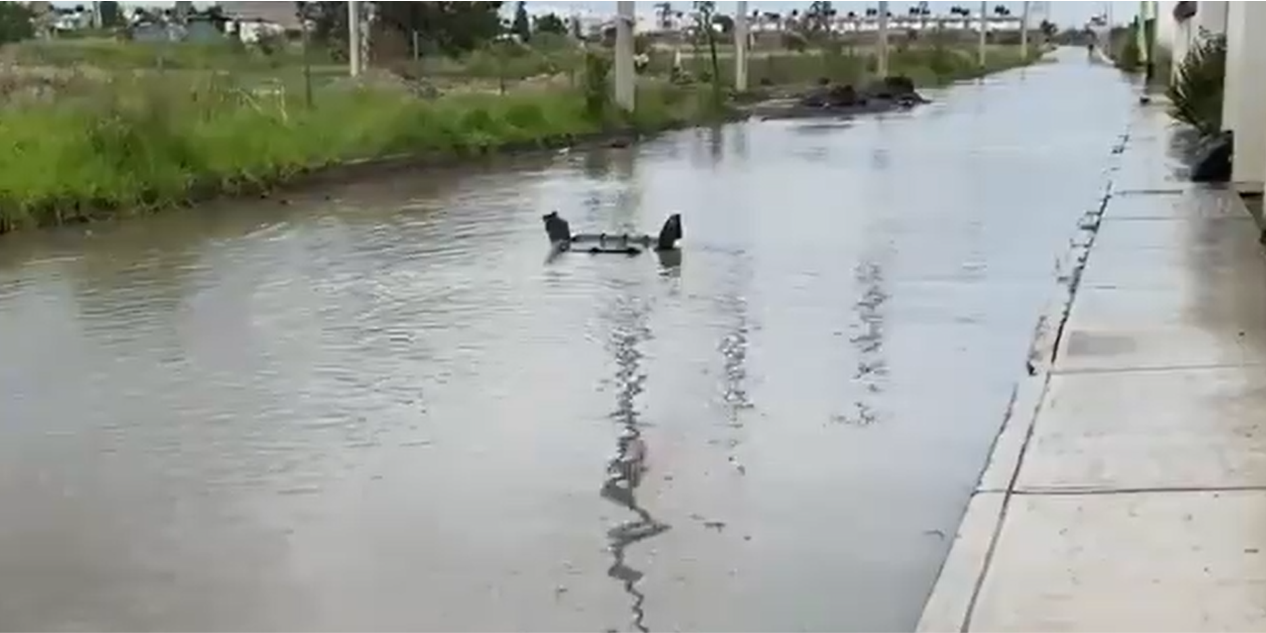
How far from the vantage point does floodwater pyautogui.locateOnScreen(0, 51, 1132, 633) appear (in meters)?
6.66

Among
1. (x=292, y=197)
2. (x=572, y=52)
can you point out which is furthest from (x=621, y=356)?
(x=572, y=52)

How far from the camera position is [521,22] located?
5812 cm

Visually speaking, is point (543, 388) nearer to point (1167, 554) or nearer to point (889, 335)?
point (889, 335)

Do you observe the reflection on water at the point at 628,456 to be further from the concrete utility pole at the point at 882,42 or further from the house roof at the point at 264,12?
the concrete utility pole at the point at 882,42

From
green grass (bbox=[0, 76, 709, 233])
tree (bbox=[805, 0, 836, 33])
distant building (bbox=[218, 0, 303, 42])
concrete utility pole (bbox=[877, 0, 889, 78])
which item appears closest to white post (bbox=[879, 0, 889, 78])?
concrete utility pole (bbox=[877, 0, 889, 78])

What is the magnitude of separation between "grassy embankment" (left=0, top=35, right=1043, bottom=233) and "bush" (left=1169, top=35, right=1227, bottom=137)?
32.2ft

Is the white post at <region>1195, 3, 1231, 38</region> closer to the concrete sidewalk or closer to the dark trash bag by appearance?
the dark trash bag

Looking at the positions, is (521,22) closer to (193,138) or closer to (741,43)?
(741,43)

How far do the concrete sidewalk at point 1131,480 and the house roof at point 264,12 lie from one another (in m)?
25.7

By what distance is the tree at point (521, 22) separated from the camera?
55469 millimetres

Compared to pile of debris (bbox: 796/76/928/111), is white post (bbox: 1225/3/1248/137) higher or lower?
higher

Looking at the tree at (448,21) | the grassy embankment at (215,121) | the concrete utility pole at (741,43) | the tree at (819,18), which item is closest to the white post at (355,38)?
the grassy embankment at (215,121)

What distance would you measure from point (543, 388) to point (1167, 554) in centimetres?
428

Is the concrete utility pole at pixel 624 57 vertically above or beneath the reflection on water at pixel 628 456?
above
